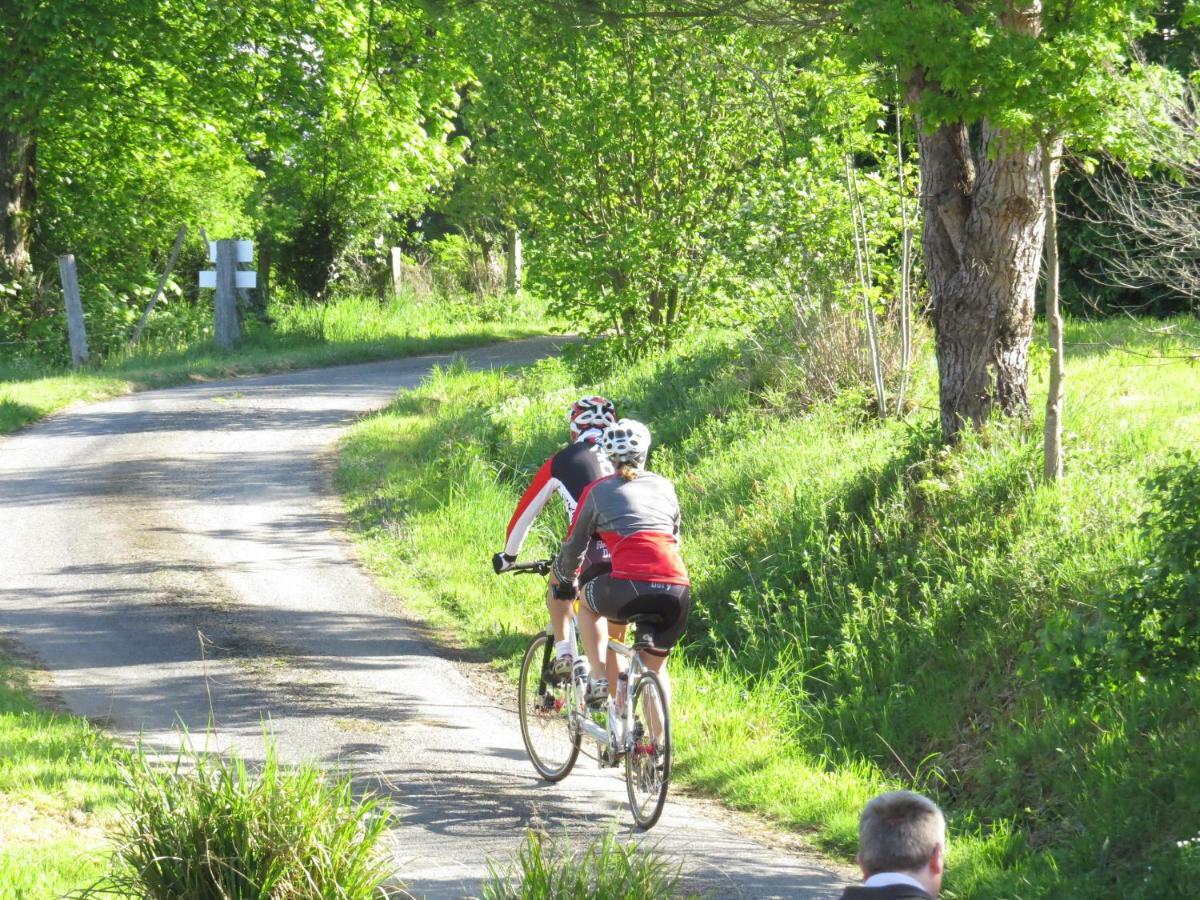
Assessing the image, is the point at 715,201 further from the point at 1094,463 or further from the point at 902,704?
the point at 902,704

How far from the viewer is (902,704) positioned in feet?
28.3

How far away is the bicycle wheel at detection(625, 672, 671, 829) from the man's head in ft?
10.9

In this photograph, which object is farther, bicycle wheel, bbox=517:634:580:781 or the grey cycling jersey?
bicycle wheel, bbox=517:634:580:781

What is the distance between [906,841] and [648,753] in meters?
3.61

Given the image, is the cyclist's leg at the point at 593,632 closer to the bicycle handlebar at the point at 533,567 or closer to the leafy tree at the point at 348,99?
the bicycle handlebar at the point at 533,567

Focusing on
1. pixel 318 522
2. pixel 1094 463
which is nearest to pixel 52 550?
pixel 318 522

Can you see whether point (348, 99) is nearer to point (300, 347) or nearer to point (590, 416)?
point (300, 347)

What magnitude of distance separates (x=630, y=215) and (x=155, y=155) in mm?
12084

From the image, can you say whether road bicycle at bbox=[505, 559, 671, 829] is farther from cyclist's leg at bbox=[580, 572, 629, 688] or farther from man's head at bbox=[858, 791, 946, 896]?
man's head at bbox=[858, 791, 946, 896]

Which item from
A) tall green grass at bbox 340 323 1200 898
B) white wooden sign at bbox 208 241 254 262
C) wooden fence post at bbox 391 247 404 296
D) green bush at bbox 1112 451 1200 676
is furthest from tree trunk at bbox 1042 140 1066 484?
wooden fence post at bbox 391 247 404 296

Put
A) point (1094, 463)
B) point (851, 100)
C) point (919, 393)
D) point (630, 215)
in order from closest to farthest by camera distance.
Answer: point (1094, 463) → point (851, 100) → point (919, 393) → point (630, 215)

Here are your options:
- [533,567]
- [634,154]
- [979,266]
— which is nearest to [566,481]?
[533,567]

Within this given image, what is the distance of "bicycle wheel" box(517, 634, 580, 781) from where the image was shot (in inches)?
311

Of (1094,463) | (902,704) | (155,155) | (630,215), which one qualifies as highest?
(155,155)
